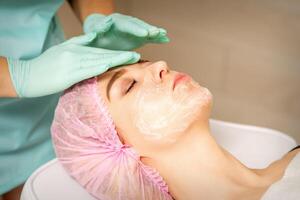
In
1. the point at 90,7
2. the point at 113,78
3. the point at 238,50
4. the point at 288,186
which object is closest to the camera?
the point at 288,186

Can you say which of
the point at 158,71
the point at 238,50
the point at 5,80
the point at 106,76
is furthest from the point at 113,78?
the point at 238,50

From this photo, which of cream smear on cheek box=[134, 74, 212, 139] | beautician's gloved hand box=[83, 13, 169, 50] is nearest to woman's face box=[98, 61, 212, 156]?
cream smear on cheek box=[134, 74, 212, 139]

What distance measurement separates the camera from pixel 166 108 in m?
1.21

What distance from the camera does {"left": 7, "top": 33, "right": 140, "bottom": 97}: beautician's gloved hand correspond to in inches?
46.5

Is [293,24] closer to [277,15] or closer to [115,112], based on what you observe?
[277,15]

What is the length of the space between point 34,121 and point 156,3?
1.02 metres

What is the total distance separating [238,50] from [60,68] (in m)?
1.15

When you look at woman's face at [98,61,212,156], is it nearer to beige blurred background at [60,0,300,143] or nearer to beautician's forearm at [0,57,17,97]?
beautician's forearm at [0,57,17,97]

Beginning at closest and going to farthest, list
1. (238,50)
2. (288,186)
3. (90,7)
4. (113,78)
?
(288,186)
(113,78)
(90,7)
(238,50)

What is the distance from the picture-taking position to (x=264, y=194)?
118 cm

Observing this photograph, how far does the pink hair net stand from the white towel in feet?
0.99

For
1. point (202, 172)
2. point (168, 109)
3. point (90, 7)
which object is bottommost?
point (202, 172)

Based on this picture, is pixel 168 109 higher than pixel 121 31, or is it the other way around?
pixel 121 31

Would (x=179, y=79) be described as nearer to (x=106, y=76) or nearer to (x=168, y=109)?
(x=168, y=109)
